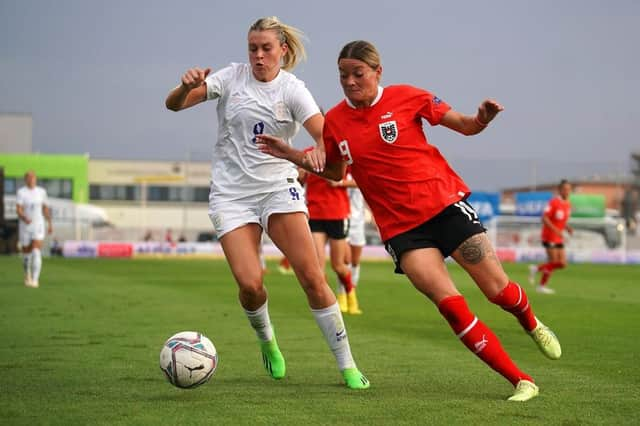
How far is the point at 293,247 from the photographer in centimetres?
703

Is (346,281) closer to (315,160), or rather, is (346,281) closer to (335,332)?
(335,332)

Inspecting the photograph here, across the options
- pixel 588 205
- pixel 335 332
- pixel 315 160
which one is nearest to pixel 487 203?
pixel 588 205

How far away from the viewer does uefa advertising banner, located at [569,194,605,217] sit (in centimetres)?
4844

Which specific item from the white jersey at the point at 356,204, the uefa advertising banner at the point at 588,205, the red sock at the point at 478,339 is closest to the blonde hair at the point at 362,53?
the red sock at the point at 478,339

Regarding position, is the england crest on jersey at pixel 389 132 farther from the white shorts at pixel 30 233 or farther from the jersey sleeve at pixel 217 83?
the white shorts at pixel 30 233

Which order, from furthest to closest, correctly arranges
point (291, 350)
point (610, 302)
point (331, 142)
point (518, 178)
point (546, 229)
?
point (518, 178), point (546, 229), point (610, 302), point (291, 350), point (331, 142)

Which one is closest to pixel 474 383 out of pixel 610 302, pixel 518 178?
pixel 610 302

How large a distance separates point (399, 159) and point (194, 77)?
145 cm

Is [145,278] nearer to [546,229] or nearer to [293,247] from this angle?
[546,229]

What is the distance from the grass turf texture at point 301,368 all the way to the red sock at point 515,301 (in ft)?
1.64

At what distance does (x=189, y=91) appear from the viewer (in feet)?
22.4

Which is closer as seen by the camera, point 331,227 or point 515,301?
point 515,301

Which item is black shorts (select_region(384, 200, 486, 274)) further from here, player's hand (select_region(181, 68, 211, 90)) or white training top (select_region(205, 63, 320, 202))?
player's hand (select_region(181, 68, 211, 90))

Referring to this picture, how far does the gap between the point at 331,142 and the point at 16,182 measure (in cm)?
5074
